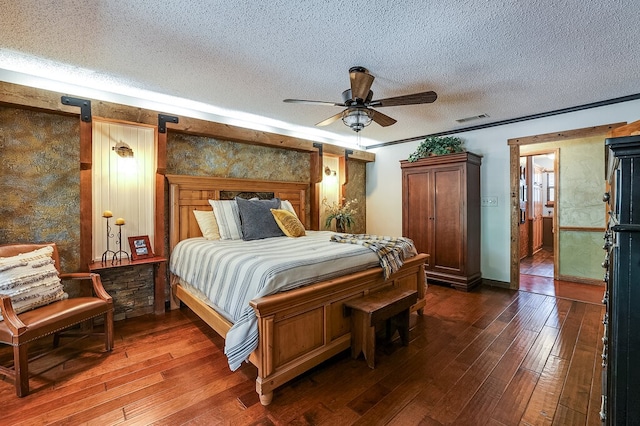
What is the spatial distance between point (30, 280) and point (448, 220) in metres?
4.61

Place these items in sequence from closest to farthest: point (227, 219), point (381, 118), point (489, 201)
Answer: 1. point (381, 118)
2. point (227, 219)
3. point (489, 201)

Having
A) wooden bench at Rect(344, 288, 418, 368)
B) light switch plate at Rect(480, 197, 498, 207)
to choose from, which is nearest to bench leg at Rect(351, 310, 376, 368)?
wooden bench at Rect(344, 288, 418, 368)

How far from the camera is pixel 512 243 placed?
13.8 ft

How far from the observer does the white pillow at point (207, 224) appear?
336cm

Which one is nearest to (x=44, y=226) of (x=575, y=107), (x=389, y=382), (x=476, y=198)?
(x=389, y=382)

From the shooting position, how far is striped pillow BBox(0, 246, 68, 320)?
206 cm

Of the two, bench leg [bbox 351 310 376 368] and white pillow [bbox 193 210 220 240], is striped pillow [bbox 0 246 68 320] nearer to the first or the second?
white pillow [bbox 193 210 220 240]

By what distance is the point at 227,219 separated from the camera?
341 cm

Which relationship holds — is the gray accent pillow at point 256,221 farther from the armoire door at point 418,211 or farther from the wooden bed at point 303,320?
the armoire door at point 418,211

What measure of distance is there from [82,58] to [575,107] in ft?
17.3

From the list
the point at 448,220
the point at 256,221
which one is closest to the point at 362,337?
the point at 256,221

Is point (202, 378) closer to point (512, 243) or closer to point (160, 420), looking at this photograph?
point (160, 420)

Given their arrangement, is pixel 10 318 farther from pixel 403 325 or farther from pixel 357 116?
pixel 357 116

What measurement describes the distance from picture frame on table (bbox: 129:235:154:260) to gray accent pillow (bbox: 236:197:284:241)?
1040mm
